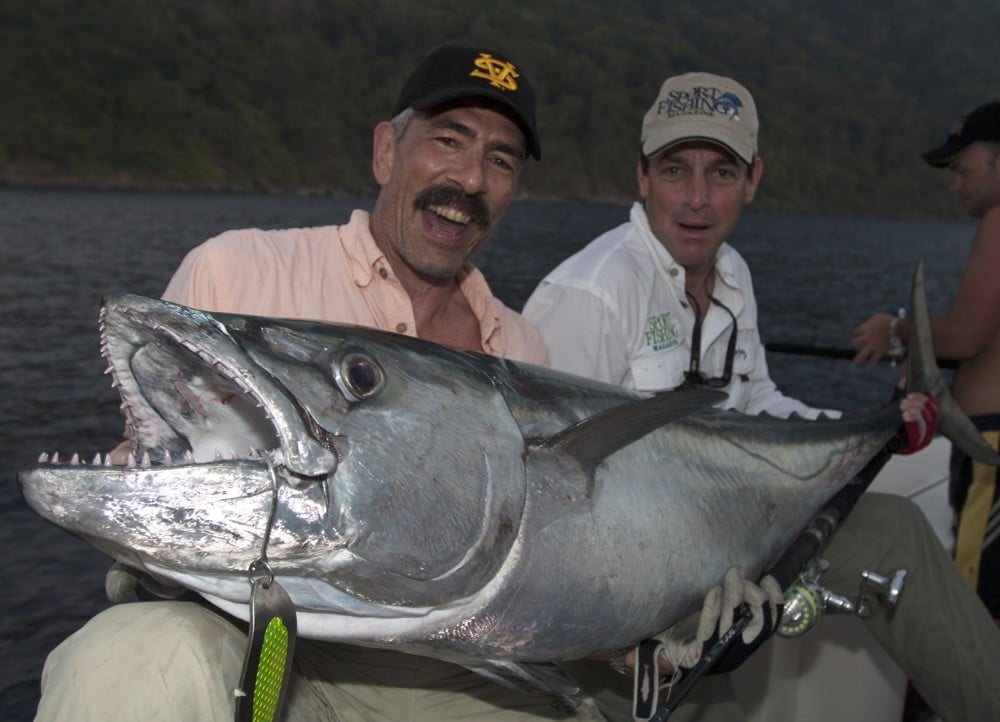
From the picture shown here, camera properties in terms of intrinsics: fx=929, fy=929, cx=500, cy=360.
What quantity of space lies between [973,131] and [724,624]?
10.9ft

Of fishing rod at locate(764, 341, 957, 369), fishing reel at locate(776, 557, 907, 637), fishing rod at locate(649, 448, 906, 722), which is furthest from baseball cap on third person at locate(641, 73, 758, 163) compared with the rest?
fishing rod at locate(764, 341, 957, 369)

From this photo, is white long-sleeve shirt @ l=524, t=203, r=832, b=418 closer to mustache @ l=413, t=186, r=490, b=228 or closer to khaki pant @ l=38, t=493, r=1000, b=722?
mustache @ l=413, t=186, r=490, b=228

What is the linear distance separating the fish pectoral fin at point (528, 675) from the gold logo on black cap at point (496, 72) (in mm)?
1682

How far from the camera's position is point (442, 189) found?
110 inches

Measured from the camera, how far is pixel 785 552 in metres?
2.43

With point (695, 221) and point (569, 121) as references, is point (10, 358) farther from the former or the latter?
point (569, 121)

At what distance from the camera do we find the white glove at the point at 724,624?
2.12 meters

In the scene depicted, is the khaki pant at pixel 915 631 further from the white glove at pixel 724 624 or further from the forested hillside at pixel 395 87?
the forested hillside at pixel 395 87

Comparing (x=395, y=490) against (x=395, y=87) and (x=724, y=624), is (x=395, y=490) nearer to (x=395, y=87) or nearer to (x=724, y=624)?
(x=724, y=624)

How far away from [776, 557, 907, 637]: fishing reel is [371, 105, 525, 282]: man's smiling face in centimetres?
135

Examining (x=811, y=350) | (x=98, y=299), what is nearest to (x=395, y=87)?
(x=98, y=299)

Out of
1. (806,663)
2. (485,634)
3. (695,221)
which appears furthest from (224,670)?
(695,221)

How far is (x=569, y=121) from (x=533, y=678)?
336 ft

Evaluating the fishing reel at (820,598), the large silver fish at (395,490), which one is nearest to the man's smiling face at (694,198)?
the fishing reel at (820,598)
